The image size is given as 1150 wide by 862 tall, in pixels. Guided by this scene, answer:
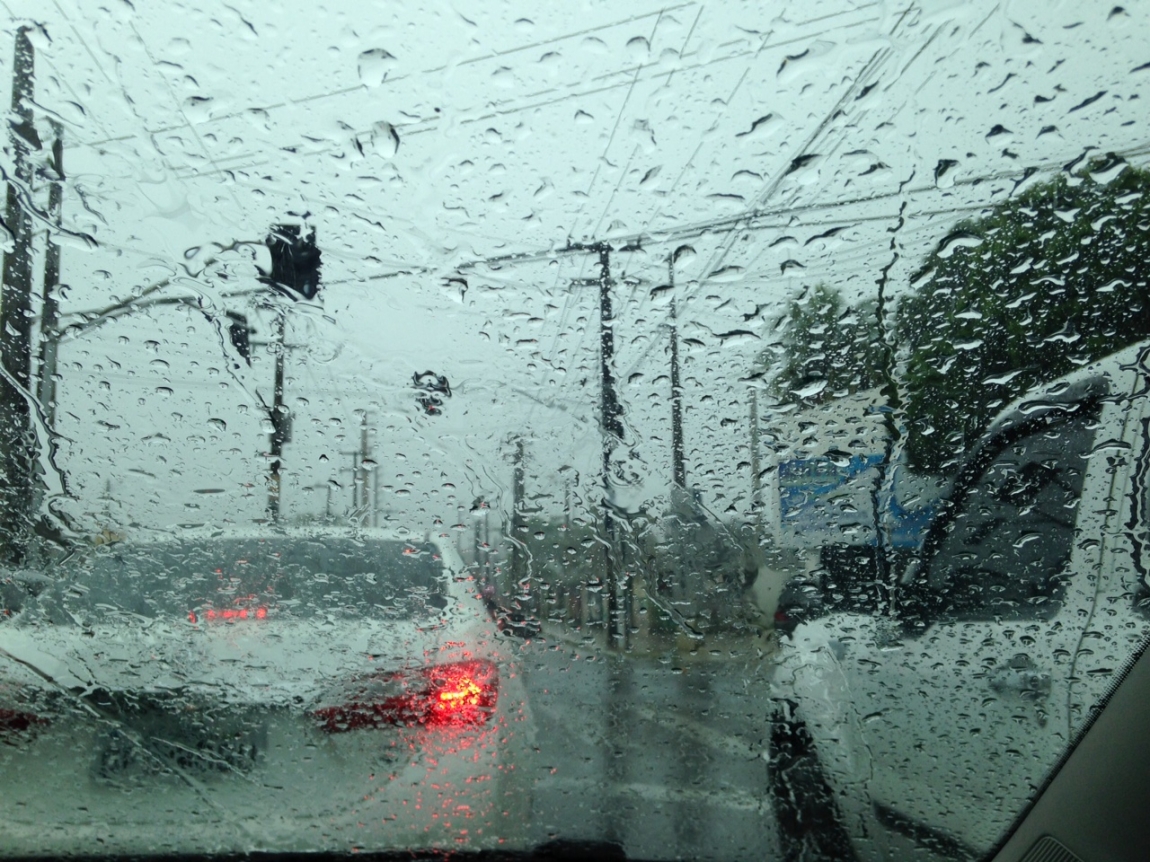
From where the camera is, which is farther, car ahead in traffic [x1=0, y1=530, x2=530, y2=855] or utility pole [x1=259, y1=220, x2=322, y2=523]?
utility pole [x1=259, y1=220, x2=322, y2=523]

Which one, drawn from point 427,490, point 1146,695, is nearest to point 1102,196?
point 1146,695

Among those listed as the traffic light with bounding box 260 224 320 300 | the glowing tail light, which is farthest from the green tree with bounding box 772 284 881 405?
the traffic light with bounding box 260 224 320 300

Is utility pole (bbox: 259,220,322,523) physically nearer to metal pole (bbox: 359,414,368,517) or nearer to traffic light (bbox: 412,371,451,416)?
metal pole (bbox: 359,414,368,517)

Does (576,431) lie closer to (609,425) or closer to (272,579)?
(609,425)

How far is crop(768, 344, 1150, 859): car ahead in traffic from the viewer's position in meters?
3.30

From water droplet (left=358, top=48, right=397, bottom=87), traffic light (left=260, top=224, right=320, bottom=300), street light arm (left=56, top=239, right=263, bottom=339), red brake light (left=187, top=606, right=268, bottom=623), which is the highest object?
water droplet (left=358, top=48, right=397, bottom=87)

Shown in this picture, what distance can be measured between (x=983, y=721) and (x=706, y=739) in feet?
3.25

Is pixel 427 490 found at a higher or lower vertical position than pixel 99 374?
lower

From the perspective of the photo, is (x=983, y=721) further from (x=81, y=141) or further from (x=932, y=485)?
(x=81, y=141)

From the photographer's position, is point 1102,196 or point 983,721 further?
point 983,721

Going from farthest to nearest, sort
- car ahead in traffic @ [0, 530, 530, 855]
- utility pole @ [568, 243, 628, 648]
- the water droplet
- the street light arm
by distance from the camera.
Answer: utility pole @ [568, 243, 628, 648] < the street light arm < car ahead in traffic @ [0, 530, 530, 855] < the water droplet

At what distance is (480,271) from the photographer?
395 centimetres

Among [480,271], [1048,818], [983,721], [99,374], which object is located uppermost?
[480,271]

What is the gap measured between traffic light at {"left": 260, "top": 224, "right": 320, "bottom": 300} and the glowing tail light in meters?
1.55
